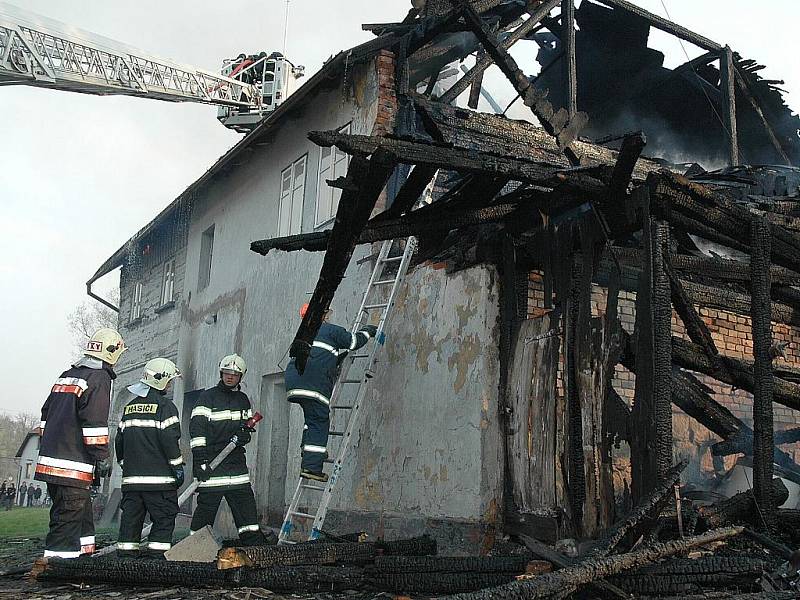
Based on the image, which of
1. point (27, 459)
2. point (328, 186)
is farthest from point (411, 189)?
point (27, 459)

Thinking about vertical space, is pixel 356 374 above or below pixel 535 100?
below

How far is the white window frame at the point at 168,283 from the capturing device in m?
16.5

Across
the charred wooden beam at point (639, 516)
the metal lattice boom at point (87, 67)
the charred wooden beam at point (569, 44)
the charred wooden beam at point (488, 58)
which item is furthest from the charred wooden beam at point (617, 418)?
the metal lattice boom at point (87, 67)

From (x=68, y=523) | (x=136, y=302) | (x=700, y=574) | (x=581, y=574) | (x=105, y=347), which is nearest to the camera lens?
(x=581, y=574)

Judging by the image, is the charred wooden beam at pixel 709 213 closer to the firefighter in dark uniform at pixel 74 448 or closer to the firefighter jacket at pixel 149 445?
the firefighter jacket at pixel 149 445

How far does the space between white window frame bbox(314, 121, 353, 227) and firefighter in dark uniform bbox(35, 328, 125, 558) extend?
13.2 ft

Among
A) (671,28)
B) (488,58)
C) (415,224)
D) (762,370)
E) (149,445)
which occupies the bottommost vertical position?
(149,445)

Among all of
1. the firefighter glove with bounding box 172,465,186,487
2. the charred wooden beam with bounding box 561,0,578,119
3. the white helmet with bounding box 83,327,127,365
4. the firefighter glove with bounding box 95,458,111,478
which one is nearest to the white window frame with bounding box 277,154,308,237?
the charred wooden beam with bounding box 561,0,578,119

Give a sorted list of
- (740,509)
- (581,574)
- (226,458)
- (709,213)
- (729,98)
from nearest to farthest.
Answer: (581,574) < (740,509) < (709,213) < (226,458) < (729,98)

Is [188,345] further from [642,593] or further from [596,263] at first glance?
[642,593]

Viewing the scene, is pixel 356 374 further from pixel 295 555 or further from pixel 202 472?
pixel 295 555

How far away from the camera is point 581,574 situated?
4.05 metres

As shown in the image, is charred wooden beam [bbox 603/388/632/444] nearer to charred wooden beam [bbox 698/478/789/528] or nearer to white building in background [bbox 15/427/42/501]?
charred wooden beam [bbox 698/478/789/528]

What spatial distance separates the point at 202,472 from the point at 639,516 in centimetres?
396
